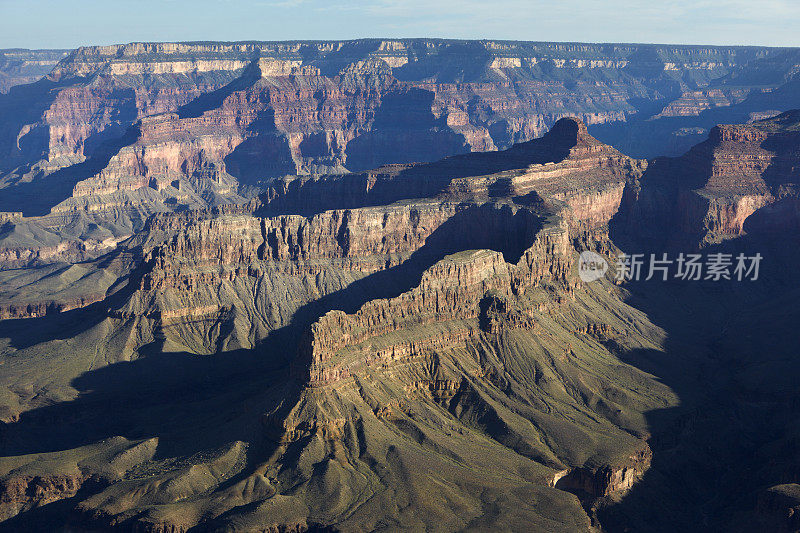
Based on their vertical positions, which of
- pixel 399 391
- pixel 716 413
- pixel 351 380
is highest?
pixel 351 380

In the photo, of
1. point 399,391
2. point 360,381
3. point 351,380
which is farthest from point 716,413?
point 351,380

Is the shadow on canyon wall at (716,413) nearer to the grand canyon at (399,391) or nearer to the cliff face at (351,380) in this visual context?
the grand canyon at (399,391)

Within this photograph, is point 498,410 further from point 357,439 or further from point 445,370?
point 357,439

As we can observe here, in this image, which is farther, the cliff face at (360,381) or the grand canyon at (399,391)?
the cliff face at (360,381)

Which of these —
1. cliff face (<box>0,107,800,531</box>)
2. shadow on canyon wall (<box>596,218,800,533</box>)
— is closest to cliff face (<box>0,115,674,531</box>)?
cliff face (<box>0,107,800,531</box>)

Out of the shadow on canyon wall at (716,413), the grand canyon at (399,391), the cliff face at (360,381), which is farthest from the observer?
the shadow on canyon wall at (716,413)

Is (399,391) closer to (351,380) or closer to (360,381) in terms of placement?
(360,381)

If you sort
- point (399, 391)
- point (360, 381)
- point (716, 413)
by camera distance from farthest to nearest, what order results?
point (716, 413), point (399, 391), point (360, 381)

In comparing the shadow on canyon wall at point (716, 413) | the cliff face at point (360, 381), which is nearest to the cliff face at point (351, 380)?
the cliff face at point (360, 381)

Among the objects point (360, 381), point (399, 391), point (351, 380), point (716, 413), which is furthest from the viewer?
point (716, 413)

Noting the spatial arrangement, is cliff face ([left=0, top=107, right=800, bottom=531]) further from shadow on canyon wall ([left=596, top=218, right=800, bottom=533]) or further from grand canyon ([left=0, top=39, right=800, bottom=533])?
shadow on canyon wall ([left=596, top=218, right=800, bottom=533])

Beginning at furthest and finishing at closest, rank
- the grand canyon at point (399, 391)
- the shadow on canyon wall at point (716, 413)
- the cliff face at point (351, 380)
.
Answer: the shadow on canyon wall at point (716, 413) < the cliff face at point (351, 380) < the grand canyon at point (399, 391)
